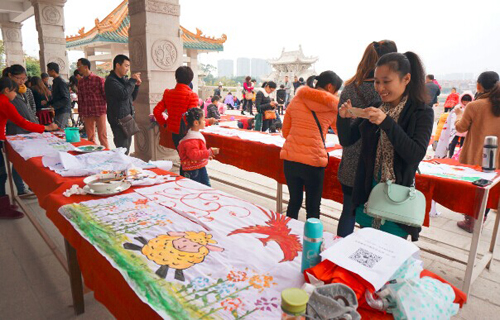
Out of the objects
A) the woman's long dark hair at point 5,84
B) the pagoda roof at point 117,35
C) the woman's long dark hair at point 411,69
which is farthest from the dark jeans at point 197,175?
the pagoda roof at point 117,35

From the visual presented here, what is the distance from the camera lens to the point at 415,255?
3.02ft

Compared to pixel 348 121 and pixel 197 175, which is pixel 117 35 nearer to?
pixel 197 175

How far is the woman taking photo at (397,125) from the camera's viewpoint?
137cm

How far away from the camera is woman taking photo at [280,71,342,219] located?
2.04m

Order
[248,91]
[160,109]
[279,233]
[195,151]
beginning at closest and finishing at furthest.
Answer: [279,233] → [195,151] → [160,109] → [248,91]

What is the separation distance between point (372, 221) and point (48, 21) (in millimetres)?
9210

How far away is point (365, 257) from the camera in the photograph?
0.87 metres

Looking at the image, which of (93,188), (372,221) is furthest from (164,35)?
(372,221)

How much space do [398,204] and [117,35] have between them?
15.0m

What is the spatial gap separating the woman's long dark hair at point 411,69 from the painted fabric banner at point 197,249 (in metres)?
0.80

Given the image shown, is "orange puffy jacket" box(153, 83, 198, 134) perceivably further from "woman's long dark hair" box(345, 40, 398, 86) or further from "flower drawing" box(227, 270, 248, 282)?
"flower drawing" box(227, 270, 248, 282)

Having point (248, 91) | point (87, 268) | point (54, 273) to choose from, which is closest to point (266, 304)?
point (87, 268)

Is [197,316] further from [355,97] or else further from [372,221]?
[355,97]

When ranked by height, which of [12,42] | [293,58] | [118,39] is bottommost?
[12,42]
